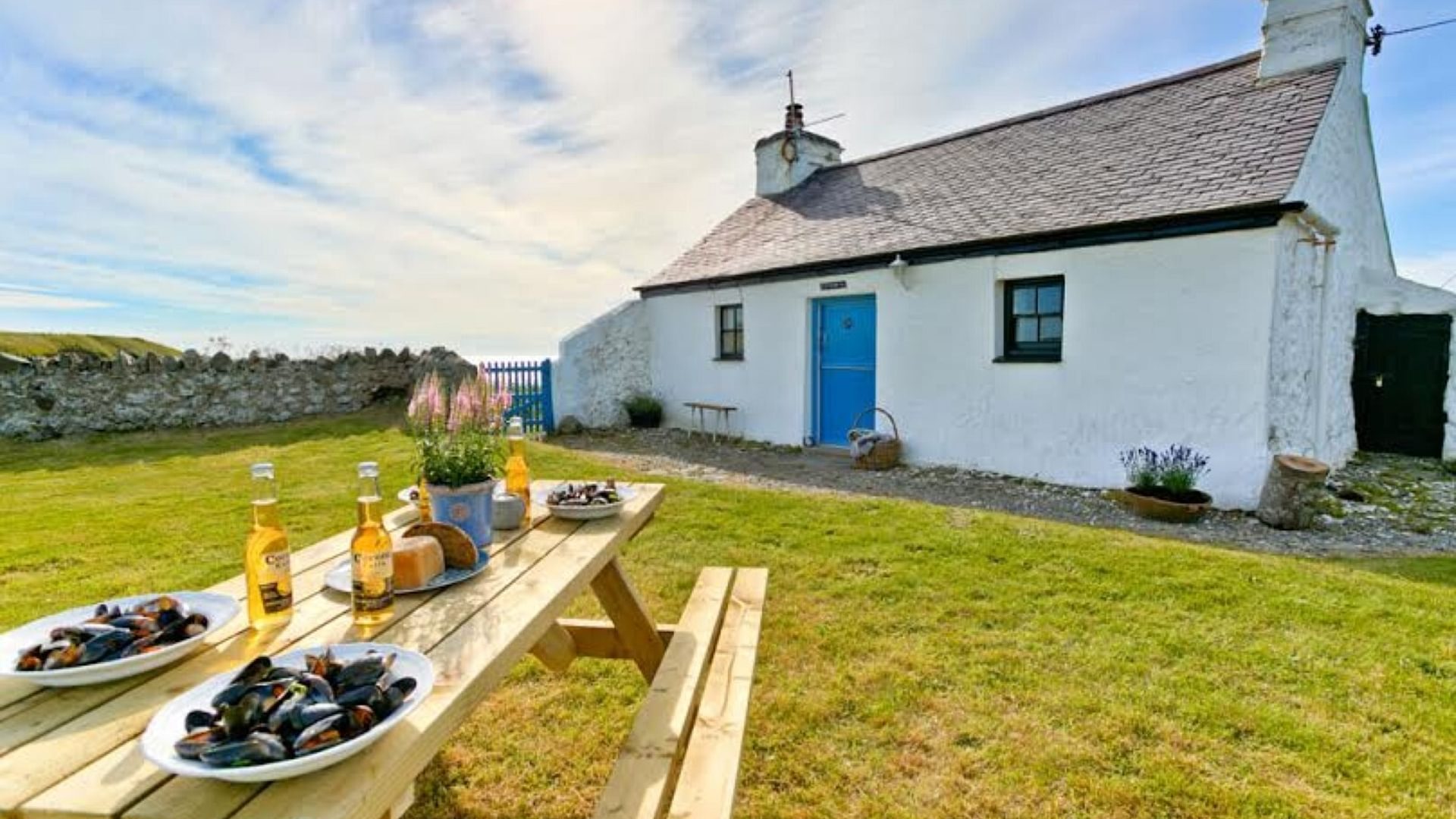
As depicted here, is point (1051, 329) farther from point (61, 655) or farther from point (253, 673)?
point (61, 655)

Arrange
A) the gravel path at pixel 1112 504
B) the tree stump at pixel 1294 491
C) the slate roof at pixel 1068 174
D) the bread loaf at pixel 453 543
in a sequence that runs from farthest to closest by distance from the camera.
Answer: the slate roof at pixel 1068 174, the tree stump at pixel 1294 491, the gravel path at pixel 1112 504, the bread loaf at pixel 453 543

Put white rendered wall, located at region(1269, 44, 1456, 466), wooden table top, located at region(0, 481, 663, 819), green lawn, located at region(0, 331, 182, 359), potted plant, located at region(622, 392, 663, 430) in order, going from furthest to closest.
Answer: potted plant, located at region(622, 392, 663, 430), green lawn, located at region(0, 331, 182, 359), white rendered wall, located at region(1269, 44, 1456, 466), wooden table top, located at region(0, 481, 663, 819)

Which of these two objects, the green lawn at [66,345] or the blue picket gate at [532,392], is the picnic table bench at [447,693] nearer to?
the blue picket gate at [532,392]

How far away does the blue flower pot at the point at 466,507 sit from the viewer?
182 centimetres

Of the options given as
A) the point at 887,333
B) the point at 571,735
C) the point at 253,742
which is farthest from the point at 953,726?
the point at 887,333

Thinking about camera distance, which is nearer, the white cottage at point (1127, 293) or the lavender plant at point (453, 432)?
the lavender plant at point (453, 432)

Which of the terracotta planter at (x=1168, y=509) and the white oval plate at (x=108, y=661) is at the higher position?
the white oval plate at (x=108, y=661)

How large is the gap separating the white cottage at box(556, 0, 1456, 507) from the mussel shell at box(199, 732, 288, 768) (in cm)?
712

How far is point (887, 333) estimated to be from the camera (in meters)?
8.23

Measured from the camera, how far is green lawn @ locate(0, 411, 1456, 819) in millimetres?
2127

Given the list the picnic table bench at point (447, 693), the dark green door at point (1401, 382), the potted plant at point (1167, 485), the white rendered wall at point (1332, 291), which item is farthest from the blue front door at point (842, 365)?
the picnic table bench at point (447, 693)

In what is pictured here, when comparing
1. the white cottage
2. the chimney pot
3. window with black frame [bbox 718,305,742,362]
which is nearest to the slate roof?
the white cottage

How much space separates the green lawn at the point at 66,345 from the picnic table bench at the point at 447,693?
36.5 feet

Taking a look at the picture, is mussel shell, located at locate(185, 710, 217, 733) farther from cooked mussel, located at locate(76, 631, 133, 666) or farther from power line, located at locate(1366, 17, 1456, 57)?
power line, located at locate(1366, 17, 1456, 57)
